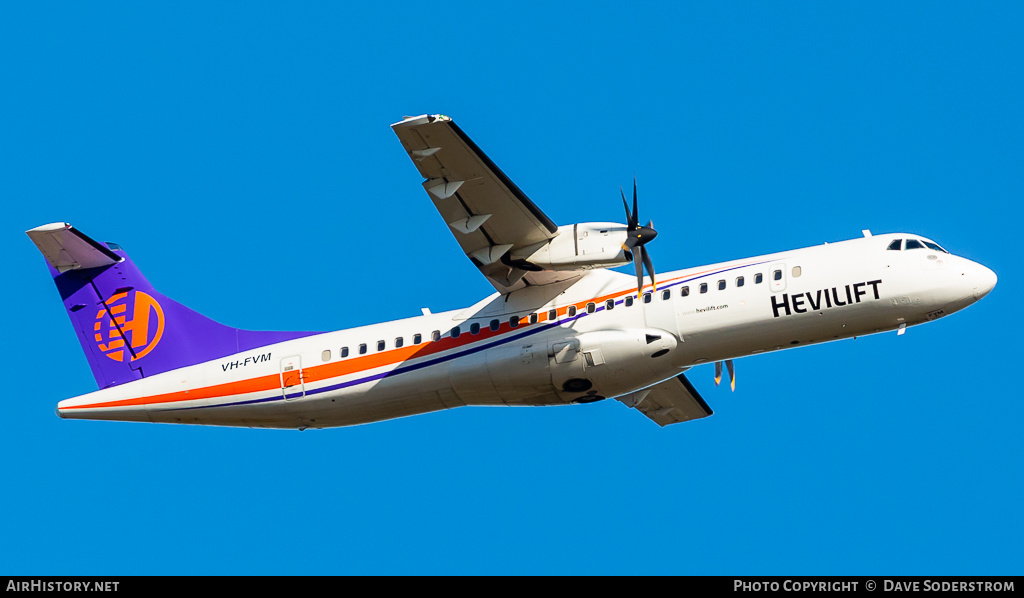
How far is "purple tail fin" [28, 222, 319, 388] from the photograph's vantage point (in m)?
25.5

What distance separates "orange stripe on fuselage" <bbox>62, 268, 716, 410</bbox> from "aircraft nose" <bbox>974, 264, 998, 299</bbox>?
4630 mm

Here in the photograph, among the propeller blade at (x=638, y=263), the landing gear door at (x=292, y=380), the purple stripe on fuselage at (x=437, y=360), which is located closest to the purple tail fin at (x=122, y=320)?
the landing gear door at (x=292, y=380)

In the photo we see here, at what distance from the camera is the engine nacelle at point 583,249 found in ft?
71.7

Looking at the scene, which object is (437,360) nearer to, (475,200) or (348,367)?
(348,367)

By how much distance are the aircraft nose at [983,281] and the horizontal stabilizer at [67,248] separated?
17323mm

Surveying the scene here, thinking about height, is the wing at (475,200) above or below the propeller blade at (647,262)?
above

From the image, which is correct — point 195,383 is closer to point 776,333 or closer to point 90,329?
point 90,329

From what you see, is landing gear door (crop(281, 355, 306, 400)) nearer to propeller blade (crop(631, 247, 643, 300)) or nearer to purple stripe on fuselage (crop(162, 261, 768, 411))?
purple stripe on fuselage (crop(162, 261, 768, 411))

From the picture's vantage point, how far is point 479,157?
21328 millimetres

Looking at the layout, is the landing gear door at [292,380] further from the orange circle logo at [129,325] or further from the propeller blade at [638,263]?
the propeller blade at [638,263]

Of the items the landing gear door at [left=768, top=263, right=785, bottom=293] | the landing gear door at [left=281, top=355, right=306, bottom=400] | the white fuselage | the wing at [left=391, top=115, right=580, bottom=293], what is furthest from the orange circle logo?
the landing gear door at [left=768, top=263, right=785, bottom=293]

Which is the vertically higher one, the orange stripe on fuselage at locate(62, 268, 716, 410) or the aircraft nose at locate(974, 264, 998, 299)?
the aircraft nose at locate(974, 264, 998, 299)
